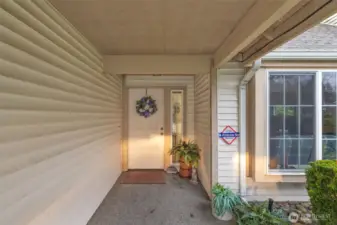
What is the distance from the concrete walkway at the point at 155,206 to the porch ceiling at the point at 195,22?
6.68 feet

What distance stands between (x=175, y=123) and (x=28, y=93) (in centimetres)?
467

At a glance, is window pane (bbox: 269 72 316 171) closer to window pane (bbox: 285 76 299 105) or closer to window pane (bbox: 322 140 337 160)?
window pane (bbox: 285 76 299 105)

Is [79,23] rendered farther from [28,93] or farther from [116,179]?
[116,179]

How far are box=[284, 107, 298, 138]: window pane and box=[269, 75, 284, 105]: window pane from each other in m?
0.17

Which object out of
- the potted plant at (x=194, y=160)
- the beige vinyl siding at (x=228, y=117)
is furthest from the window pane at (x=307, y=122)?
the potted plant at (x=194, y=160)

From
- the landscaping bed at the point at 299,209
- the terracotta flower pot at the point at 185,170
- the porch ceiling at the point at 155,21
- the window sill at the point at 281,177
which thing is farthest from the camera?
the terracotta flower pot at the point at 185,170

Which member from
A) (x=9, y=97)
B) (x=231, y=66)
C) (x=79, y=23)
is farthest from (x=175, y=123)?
(x=9, y=97)

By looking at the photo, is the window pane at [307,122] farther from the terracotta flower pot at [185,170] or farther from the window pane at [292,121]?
the terracotta flower pot at [185,170]

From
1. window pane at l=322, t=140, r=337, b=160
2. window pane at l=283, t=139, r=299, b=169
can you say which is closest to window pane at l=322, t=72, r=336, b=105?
window pane at l=322, t=140, r=337, b=160

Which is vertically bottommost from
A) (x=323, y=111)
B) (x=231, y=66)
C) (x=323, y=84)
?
(x=323, y=111)

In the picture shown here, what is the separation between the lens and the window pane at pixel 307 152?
3.88 meters

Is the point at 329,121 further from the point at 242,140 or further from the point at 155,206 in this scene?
the point at 155,206

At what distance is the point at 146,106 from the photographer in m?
6.21

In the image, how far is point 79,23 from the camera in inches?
102
